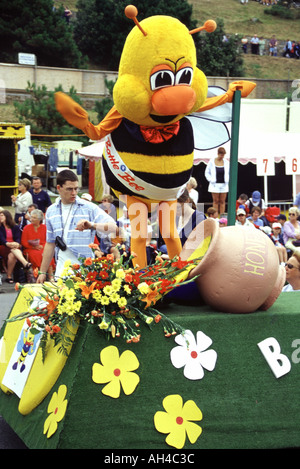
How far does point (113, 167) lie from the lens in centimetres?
482

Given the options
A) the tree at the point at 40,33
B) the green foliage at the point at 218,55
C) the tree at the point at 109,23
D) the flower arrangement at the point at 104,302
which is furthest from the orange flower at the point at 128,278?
the green foliage at the point at 218,55

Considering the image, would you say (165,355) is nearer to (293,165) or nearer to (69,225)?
(69,225)

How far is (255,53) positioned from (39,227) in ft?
156

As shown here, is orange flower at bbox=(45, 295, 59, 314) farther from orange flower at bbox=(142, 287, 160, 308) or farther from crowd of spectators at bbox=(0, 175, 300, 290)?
orange flower at bbox=(142, 287, 160, 308)

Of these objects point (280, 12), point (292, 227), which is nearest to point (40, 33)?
point (292, 227)

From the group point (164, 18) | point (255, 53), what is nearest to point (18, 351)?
point (164, 18)

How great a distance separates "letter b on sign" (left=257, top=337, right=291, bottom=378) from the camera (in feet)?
12.5

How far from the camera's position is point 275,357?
3.83 meters

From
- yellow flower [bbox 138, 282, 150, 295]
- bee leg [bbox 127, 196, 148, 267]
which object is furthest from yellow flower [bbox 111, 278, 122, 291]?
bee leg [bbox 127, 196, 148, 267]

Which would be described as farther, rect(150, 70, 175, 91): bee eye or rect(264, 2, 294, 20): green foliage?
rect(264, 2, 294, 20): green foliage

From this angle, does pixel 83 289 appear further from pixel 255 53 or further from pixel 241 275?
pixel 255 53

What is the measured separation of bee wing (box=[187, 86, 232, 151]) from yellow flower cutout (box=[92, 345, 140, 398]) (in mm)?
2231

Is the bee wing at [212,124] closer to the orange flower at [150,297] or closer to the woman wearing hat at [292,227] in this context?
the orange flower at [150,297]

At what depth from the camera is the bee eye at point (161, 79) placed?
14.7 feet
